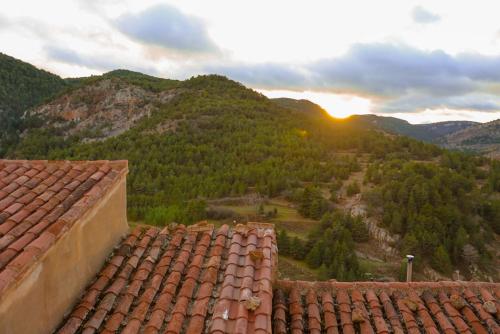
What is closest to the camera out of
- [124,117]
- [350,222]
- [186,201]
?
[350,222]

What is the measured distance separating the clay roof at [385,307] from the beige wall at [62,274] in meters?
2.18

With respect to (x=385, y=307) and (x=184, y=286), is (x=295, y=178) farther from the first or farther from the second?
(x=184, y=286)

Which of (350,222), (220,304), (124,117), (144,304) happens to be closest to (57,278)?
(144,304)

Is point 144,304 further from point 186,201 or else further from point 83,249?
point 186,201

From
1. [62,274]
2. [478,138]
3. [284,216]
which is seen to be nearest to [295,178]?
[284,216]

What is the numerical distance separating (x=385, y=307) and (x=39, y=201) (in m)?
4.41

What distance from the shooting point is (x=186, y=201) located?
1374 inches

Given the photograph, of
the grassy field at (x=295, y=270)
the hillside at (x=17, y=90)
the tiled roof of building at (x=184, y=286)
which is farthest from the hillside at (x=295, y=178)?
the tiled roof of building at (x=184, y=286)

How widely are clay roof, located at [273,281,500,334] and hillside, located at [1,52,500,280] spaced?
1642 cm

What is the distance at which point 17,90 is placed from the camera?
82438 millimetres

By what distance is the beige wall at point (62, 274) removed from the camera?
3.06 meters

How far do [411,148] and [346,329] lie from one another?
5197 centimetres

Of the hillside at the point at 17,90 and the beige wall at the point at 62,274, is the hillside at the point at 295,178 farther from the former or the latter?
the beige wall at the point at 62,274

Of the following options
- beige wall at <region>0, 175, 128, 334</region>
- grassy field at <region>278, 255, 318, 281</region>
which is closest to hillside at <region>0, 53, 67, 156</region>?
grassy field at <region>278, 255, 318, 281</region>
